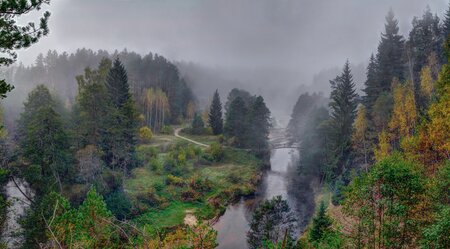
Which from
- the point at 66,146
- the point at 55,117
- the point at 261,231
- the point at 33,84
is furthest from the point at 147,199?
the point at 33,84

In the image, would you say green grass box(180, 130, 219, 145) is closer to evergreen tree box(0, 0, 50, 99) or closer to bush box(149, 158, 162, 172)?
bush box(149, 158, 162, 172)

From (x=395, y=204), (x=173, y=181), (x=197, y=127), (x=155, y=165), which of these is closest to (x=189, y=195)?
(x=173, y=181)

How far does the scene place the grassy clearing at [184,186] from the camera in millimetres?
41181

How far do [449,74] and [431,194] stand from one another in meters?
12.0

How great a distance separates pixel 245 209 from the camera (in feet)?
154

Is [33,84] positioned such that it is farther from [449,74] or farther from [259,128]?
[449,74]

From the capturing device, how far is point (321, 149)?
5753 cm

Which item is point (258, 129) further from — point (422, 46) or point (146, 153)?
point (422, 46)

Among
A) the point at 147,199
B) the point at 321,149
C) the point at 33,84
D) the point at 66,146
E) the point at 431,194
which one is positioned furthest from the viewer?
the point at 33,84

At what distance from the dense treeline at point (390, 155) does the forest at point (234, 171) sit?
11 centimetres

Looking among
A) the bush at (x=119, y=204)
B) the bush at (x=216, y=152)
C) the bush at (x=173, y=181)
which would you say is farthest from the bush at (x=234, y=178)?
the bush at (x=119, y=204)

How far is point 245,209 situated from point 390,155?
76.0 feet

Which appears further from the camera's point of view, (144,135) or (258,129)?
(258,129)

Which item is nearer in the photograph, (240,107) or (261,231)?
(261,231)
